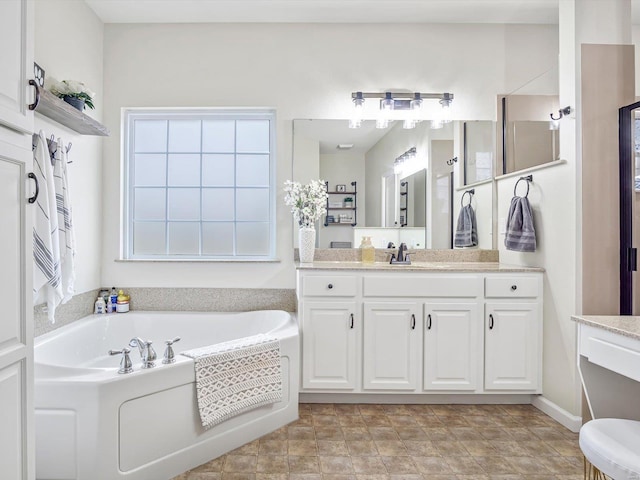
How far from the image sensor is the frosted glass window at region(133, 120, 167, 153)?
3.31 metres

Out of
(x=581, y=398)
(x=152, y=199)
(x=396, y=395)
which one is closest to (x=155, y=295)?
(x=152, y=199)

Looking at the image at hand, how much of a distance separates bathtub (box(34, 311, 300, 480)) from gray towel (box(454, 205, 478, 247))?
161 centimetres

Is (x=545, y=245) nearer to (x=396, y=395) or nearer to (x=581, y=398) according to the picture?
(x=581, y=398)

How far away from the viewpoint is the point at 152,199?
131 inches

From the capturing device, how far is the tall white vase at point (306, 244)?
10.1ft

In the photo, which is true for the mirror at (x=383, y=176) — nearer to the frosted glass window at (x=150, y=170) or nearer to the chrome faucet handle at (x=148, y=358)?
the frosted glass window at (x=150, y=170)

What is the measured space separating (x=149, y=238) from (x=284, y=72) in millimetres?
1719

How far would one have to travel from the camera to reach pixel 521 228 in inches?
107

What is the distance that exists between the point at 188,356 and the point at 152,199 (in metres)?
1.73

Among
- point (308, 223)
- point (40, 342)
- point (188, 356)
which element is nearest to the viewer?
point (188, 356)

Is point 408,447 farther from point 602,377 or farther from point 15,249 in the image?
point 15,249

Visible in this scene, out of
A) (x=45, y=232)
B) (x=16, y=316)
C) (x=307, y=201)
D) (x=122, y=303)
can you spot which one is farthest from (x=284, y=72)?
(x=16, y=316)

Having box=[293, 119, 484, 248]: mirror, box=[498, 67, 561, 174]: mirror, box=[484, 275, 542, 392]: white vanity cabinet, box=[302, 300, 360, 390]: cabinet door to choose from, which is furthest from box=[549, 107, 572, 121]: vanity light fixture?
box=[302, 300, 360, 390]: cabinet door

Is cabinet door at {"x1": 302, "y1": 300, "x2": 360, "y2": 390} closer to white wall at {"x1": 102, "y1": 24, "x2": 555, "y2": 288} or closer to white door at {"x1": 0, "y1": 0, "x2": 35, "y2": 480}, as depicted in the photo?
white wall at {"x1": 102, "y1": 24, "x2": 555, "y2": 288}
